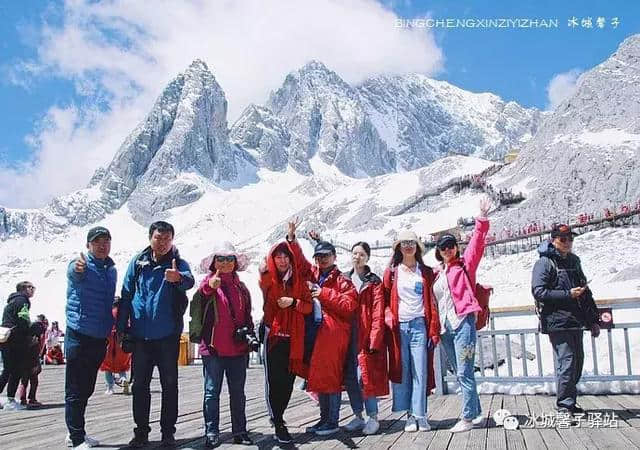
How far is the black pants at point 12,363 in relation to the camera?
758cm

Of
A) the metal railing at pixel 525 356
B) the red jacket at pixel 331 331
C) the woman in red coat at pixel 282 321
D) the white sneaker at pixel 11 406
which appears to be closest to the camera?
the woman in red coat at pixel 282 321

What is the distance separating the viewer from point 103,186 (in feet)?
610

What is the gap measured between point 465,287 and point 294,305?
1541mm

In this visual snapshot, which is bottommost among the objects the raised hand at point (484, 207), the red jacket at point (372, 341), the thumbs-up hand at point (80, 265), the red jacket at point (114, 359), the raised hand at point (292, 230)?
the red jacket at point (114, 359)

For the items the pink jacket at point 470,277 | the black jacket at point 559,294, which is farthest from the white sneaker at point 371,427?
the black jacket at point 559,294

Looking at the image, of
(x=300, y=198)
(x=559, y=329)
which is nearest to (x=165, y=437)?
(x=559, y=329)

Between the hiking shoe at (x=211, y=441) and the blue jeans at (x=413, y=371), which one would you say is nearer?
the hiking shoe at (x=211, y=441)

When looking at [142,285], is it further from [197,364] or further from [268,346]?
[197,364]

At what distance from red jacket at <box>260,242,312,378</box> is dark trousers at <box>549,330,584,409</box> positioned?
2.33 m

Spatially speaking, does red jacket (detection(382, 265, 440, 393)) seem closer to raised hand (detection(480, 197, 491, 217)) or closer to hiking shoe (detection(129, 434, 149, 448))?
raised hand (detection(480, 197, 491, 217))

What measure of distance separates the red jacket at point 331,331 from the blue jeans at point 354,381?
172mm

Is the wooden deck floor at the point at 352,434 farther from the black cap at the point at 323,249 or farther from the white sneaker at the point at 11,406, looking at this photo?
the black cap at the point at 323,249

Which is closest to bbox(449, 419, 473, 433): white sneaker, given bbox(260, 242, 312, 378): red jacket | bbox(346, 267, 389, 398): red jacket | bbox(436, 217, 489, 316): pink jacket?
bbox(346, 267, 389, 398): red jacket

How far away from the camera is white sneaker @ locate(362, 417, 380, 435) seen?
17.8 feet
